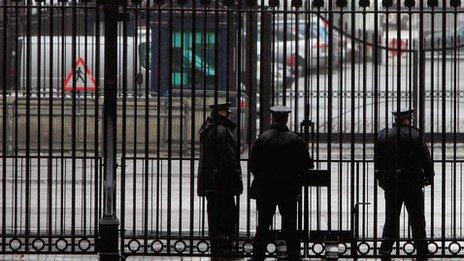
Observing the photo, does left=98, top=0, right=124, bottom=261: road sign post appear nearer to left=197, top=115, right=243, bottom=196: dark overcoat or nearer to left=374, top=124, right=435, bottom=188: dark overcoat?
left=197, top=115, right=243, bottom=196: dark overcoat

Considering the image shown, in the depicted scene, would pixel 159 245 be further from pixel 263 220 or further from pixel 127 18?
pixel 127 18

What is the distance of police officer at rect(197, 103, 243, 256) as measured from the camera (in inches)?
587

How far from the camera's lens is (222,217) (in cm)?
1487

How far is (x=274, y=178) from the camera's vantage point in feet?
46.5

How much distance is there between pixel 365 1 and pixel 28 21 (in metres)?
3.44

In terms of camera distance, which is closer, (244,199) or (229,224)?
(229,224)

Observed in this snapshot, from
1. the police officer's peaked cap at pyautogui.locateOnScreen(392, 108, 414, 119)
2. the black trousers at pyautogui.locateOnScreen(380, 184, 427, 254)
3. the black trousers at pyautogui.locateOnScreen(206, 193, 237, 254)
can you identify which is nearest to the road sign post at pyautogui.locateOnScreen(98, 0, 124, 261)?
the black trousers at pyautogui.locateOnScreen(206, 193, 237, 254)

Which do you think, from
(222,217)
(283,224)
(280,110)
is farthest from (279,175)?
(222,217)

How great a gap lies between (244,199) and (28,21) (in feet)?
24.2

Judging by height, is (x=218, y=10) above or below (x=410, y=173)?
above

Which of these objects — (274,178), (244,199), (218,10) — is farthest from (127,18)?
(244,199)

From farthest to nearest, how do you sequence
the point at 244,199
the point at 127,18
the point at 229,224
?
1. the point at 244,199
2. the point at 229,224
3. the point at 127,18

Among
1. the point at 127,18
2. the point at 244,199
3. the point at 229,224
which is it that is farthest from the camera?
the point at 244,199

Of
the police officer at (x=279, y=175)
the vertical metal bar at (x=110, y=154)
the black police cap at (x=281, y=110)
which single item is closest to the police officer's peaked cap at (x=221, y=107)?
the black police cap at (x=281, y=110)
